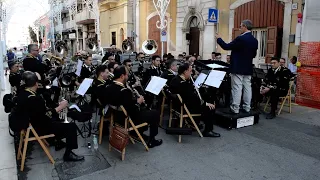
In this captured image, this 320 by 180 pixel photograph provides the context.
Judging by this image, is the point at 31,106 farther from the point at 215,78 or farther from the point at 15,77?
the point at 215,78

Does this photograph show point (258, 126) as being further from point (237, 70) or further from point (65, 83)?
point (65, 83)

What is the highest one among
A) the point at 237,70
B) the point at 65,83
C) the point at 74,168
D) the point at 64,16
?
the point at 64,16

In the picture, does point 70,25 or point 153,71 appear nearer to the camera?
point 153,71

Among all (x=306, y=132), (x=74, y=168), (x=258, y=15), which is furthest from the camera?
(x=258, y=15)

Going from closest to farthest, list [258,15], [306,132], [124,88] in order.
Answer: [124,88], [306,132], [258,15]

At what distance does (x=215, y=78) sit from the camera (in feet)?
18.5

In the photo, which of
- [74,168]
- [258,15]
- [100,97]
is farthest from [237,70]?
[258,15]

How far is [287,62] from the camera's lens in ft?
33.5

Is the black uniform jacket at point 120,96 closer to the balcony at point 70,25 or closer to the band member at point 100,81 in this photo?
the band member at point 100,81

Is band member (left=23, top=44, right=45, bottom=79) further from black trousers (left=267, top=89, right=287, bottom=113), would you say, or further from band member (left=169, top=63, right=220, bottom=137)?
black trousers (left=267, top=89, right=287, bottom=113)

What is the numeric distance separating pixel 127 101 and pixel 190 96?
52.9 inches

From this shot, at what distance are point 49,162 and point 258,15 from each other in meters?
9.76

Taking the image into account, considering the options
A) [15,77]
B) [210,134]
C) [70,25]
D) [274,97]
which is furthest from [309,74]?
[70,25]

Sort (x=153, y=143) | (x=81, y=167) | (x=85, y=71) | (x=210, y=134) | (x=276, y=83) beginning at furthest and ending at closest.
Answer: (x=85, y=71) → (x=276, y=83) → (x=210, y=134) → (x=153, y=143) → (x=81, y=167)
